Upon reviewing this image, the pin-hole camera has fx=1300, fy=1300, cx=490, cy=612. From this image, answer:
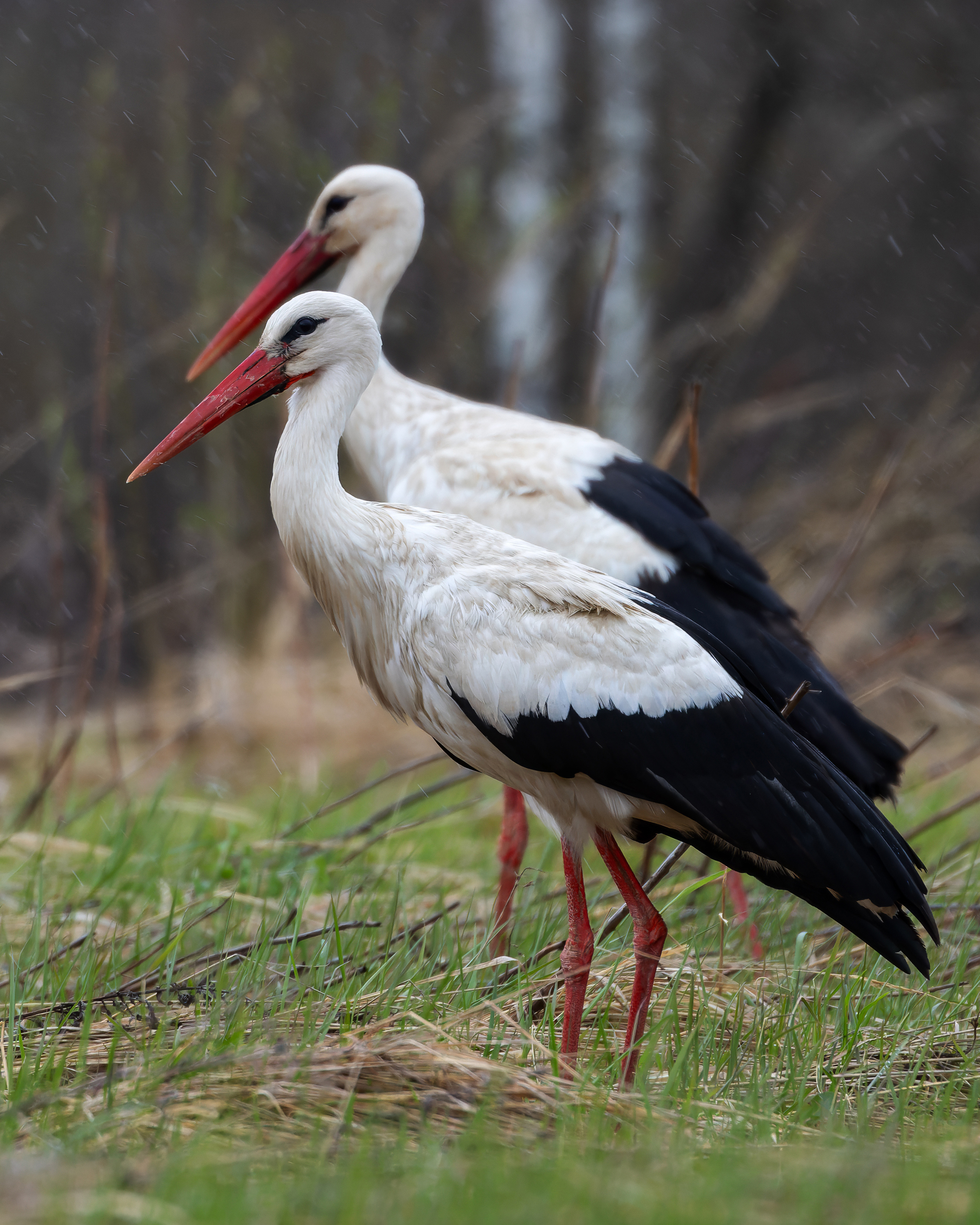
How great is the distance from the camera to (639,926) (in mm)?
2803

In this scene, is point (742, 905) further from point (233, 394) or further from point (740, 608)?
point (233, 394)

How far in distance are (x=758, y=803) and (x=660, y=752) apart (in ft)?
0.71

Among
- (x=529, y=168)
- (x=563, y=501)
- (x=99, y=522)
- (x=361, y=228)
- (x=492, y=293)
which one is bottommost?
(x=99, y=522)

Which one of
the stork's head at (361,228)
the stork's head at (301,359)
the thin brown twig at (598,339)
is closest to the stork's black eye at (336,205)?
the stork's head at (361,228)

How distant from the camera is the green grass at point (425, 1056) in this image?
67.0 inches

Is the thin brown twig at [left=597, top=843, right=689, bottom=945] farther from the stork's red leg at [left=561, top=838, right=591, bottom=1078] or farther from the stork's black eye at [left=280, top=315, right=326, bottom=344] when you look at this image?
the stork's black eye at [left=280, top=315, right=326, bottom=344]

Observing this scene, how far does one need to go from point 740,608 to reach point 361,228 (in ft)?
6.30

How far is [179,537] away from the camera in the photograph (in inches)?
358

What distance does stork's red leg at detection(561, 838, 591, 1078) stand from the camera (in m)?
2.61

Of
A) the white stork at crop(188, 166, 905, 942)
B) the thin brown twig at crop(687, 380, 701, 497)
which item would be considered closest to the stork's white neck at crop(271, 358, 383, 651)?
the white stork at crop(188, 166, 905, 942)

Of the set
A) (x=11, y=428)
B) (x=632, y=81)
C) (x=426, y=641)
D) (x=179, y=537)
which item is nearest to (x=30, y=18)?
(x=11, y=428)

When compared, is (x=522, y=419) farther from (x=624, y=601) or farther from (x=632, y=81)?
(x=632, y=81)

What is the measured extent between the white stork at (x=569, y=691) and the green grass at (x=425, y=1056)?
20cm

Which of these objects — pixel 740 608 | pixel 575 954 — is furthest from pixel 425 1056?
pixel 740 608
